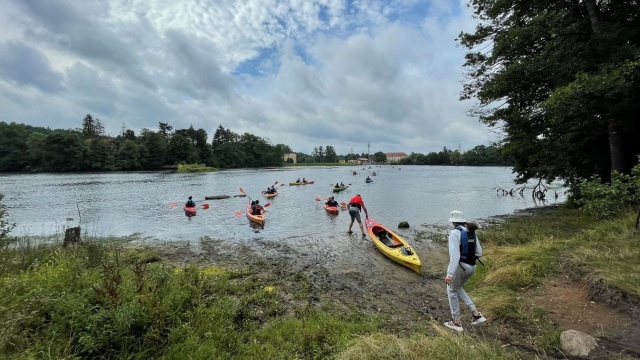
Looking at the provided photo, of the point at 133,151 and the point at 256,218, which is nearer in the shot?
the point at 256,218

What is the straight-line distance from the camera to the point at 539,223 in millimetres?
14742

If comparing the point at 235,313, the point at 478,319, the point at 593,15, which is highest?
the point at 593,15

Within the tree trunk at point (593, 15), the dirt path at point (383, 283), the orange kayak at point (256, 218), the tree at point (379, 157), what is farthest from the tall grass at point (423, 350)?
the tree at point (379, 157)

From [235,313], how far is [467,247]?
444 cm

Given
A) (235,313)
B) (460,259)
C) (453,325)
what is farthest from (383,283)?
(235,313)

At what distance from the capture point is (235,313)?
581 centimetres

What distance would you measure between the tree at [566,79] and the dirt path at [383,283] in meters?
7.04

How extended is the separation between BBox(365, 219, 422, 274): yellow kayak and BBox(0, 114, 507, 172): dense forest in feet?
196

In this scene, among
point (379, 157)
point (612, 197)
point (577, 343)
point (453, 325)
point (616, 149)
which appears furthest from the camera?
point (379, 157)

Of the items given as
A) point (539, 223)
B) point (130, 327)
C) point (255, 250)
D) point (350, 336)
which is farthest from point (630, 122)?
point (130, 327)

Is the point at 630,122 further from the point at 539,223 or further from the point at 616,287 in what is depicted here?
the point at 616,287

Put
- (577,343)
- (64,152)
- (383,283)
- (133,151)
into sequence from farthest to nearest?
(133,151)
(64,152)
(383,283)
(577,343)

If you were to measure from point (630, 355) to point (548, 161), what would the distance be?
1741 cm

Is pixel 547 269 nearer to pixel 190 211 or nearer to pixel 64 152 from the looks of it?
pixel 190 211
